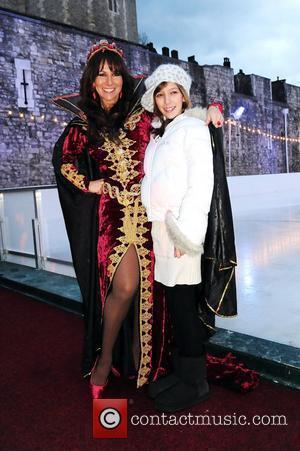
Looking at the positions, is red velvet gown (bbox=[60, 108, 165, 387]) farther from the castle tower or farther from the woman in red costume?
the castle tower

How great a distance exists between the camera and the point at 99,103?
1737 millimetres

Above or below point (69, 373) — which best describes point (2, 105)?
above

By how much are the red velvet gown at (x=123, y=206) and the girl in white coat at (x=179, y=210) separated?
0.11m

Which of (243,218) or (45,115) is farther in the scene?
(45,115)

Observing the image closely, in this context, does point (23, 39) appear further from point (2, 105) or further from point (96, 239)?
point (96, 239)

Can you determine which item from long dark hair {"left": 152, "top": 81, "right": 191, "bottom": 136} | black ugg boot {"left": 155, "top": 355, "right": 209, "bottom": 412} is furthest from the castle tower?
black ugg boot {"left": 155, "top": 355, "right": 209, "bottom": 412}

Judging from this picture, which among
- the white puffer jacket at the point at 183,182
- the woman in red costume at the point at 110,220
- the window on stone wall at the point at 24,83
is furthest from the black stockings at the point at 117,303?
the window on stone wall at the point at 24,83

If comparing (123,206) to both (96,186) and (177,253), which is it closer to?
(96,186)

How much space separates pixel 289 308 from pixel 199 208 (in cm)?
156

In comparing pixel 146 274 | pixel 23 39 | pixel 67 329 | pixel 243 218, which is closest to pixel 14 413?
pixel 146 274

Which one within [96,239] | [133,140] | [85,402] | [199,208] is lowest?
[85,402]

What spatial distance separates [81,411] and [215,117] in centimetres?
126

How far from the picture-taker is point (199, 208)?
4.52 ft

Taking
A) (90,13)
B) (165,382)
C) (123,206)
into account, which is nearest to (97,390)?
(165,382)
